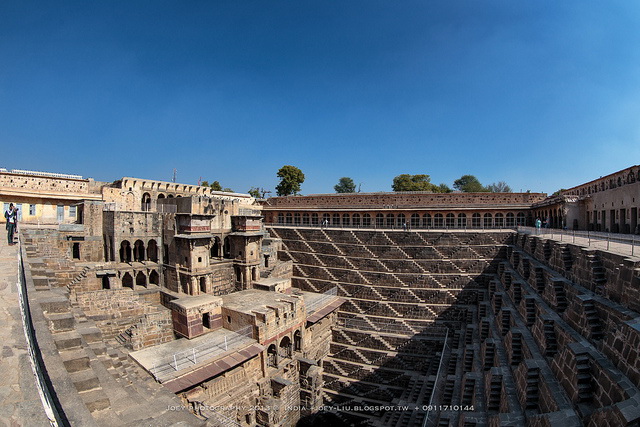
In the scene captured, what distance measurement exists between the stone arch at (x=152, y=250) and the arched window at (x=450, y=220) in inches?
888

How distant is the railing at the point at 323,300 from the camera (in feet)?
61.5

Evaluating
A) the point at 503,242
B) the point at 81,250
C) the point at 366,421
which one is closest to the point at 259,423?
the point at 366,421

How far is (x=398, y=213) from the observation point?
28641 mm

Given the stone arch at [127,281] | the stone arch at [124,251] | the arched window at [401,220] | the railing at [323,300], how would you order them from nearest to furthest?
the stone arch at [127,281]
the railing at [323,300]
the stone arch at [124,251]
the arched window at [401,220]

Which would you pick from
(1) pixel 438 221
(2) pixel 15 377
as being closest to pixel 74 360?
(2) pixel 15 377

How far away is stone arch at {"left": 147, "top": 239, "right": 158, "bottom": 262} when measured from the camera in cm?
1975

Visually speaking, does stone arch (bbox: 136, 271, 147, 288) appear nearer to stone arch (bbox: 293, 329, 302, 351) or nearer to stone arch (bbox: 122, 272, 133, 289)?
stone arch (bbox: 122, 272, 133, 289)

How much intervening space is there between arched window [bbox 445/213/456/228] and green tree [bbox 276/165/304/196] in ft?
94.1

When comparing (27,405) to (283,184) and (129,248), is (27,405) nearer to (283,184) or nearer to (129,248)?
(129,248)

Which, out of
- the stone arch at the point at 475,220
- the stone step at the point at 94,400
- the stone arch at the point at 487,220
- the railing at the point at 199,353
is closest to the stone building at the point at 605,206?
the stone arch at the point at 487,220

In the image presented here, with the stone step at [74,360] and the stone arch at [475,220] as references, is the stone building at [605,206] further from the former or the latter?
the stone step at [74,360]

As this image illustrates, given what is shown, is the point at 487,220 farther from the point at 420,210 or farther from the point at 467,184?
the point at 467,184

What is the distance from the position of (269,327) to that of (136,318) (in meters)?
6.42

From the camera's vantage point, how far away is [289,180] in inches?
2008
